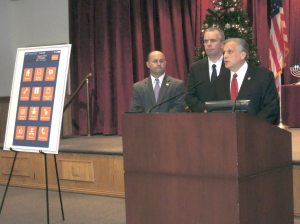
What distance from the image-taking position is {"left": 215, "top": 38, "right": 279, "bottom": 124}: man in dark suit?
331cm

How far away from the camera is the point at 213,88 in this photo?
140 inches

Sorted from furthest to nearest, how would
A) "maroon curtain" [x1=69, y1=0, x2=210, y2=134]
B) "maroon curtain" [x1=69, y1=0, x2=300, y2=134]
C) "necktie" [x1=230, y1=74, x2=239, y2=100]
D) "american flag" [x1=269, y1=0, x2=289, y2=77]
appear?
"maroon curtain" [x1=69, y1=0, x2=210, y2=134] < "maroon curtain" [x1=69, y1=0, x2=300, y2=134] < "american flag" [x1=269, y1=0, x2=289, y2=77] < "necktie" [x1=230, y1=74, x2=239, y2=100]

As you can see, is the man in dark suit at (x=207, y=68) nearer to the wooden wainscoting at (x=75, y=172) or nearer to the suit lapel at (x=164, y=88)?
the suit lapel at (x=164, y=88)

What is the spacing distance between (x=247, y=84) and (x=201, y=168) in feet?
3.24

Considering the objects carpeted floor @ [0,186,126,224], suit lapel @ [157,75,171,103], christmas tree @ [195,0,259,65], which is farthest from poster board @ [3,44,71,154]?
christmas tree @ [195,0,259,65]

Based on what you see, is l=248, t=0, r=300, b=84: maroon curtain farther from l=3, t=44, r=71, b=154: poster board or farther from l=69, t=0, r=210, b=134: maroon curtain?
l=3, t=44, r=71, b=154: poster board

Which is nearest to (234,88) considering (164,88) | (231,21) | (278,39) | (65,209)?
(164,88)

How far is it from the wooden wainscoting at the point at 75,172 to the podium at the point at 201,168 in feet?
8.33

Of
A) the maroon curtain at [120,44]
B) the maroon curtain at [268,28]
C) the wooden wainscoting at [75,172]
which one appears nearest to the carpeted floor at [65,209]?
the wooden wainscoting at [75,172]

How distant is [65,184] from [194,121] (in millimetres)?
3513

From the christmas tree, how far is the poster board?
2.91 meters

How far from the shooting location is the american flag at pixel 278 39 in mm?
6711

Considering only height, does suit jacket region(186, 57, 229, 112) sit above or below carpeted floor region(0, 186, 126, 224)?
above

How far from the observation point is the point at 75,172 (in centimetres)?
566
